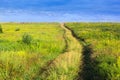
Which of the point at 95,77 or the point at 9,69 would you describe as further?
the point at 9,69

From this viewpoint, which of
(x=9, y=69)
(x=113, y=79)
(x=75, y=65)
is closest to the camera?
(x=113, y=79)

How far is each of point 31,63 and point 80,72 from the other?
341 cm

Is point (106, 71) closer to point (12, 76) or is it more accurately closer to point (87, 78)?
point (87, 78)

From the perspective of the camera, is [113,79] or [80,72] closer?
[113,79]

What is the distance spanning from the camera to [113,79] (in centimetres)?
1573

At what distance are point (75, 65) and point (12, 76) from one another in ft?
13.3

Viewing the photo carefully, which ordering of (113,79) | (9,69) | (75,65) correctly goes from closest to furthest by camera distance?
(113,79) < (9,69) < (75,65)

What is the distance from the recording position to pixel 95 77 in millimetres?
17359

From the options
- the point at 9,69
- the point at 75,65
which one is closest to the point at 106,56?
the point at 75,65

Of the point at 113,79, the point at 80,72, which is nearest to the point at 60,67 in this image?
the point at 80,72

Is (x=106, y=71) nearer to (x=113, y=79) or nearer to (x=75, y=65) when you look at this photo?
(x=113, y=79)

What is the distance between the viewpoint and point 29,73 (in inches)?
745

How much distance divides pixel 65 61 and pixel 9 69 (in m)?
3.53

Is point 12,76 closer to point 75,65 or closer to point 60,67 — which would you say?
point 60,67
